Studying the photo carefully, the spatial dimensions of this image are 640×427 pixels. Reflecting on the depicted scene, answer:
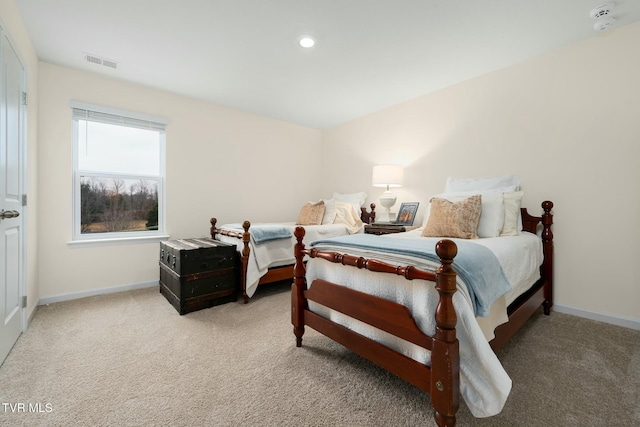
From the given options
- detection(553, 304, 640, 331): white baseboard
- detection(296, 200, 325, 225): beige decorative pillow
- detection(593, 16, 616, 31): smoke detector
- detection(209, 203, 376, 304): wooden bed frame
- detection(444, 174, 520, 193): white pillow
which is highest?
detection(593, 16, 616, 31): smoke detector

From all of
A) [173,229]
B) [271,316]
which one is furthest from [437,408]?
[173,229]

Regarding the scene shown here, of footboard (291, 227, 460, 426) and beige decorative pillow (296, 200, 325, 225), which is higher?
beige decorative pillow (296, 200, 325, 225)

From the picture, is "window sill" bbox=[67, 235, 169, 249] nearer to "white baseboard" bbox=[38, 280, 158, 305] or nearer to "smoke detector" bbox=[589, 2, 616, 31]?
"white baseboard" bbox=[38, 280, 158, 305]

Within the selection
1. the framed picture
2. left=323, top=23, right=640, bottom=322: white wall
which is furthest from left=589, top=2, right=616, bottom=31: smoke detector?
the framed picture

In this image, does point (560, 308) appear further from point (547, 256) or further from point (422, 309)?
point (422, 309)

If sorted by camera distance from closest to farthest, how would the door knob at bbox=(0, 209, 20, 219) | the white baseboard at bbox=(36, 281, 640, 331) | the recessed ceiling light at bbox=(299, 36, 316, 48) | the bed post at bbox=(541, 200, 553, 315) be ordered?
the door knob at bbox=(0, 209, 20, 219) → the white baseboard at bbox=(36, 281, 640, 331) → the recessed ceiling light at bbox=(299, 36, 316, 48) → the bed post at bbox=(541, 200, 553, 315)

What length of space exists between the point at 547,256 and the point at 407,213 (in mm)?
1422

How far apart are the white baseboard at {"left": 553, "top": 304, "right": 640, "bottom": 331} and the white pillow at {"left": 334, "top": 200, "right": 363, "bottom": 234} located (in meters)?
2.09

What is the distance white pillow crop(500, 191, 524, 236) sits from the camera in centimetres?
234

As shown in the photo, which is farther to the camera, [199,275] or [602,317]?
[199,275]

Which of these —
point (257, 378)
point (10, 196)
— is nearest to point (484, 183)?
point (257, 378)

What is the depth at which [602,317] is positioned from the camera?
7.55 ft

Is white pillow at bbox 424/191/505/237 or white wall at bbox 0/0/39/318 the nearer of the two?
white wall at bbox 0/0/39/318

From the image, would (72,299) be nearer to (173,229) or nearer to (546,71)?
(173,229)
